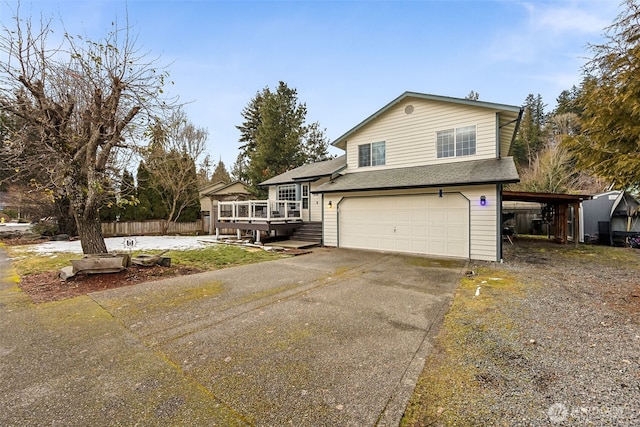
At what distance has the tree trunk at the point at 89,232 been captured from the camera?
7.05 metres

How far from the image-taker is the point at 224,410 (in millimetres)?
2197

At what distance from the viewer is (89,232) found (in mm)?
7113

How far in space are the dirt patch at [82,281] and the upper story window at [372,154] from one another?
323 inches

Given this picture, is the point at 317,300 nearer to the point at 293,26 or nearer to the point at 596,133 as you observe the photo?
the point at 596,133

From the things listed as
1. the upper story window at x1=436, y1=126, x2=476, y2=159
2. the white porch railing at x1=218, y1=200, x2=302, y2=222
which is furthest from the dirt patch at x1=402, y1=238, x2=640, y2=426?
the white porch railing at x1=218, y1=200, x2=302, y2=222

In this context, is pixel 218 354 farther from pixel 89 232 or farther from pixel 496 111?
Answer: pixel 496 111

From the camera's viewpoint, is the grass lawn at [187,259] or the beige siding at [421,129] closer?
the grass lawn at [187,259]

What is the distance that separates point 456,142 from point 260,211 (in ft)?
30.1

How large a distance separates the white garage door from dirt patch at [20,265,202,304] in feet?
20.9

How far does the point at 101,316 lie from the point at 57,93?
5.85 metres

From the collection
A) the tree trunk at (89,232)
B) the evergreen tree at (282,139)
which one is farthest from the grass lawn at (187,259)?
the evergreen tree at (282,139)

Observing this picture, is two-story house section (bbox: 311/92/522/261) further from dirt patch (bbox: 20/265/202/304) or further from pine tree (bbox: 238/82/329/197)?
pine tree (bbox: 238/82/329/197)

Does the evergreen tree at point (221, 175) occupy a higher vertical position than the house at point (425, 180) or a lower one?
higher

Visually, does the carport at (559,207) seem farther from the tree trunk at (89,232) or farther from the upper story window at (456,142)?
the tree trunk at (89,232)
